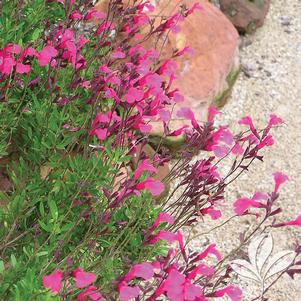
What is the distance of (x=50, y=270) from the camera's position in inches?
87.7

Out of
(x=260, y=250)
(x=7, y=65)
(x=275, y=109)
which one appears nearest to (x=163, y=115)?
(x=7, y=65)

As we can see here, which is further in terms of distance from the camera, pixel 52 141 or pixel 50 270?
pixel 52 141

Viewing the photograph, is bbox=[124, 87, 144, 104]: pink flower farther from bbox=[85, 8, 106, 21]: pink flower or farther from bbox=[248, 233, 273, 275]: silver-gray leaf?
bbox=[248, 233, 273, 275]: silver-gray leaf

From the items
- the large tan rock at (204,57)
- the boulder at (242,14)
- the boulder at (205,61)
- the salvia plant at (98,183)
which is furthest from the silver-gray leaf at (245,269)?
the boulder at (242,14)

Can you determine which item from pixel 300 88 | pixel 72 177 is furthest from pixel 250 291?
pixel 300 88

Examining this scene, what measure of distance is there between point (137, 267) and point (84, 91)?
67.7 inches

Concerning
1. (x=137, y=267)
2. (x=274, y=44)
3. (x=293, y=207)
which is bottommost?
(x=293, y=207)

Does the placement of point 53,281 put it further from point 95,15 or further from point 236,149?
point 95,15

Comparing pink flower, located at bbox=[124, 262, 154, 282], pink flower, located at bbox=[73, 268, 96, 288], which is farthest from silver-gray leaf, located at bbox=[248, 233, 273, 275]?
pink flower, located at bbox=[73, 268, 96, 288]

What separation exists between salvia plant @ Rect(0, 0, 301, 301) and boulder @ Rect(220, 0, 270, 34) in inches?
90.4

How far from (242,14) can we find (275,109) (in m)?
1.10

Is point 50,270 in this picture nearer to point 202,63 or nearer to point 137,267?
point 137,267

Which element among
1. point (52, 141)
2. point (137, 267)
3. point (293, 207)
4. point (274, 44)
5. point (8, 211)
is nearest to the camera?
point (137, 267)

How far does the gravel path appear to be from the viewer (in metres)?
3.98
